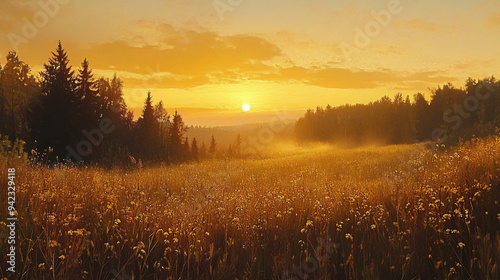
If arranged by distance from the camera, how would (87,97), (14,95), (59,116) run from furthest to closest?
(14,95) < (87,97) < (59,116)

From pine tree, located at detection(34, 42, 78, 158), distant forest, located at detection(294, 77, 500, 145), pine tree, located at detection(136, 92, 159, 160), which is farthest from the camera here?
distant forest, located at detection(294, 77, 500, 145)

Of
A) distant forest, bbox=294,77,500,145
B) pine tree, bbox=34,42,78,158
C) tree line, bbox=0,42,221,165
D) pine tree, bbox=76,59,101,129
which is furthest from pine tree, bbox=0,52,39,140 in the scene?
distant forest, bbox=294,77,500,145

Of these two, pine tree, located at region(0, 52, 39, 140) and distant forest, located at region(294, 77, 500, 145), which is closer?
pine tree, located at region(0, 52, 39, 140)

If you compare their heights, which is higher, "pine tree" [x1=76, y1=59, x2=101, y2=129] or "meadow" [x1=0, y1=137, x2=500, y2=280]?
"pine tree" [x1=76, y1=59, x2=101, y2=129]

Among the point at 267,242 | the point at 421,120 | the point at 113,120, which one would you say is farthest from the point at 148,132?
the point at 421,120

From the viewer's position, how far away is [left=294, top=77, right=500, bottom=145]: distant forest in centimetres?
4394

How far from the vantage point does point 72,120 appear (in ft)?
70.8

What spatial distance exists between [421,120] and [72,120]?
62.7 metres

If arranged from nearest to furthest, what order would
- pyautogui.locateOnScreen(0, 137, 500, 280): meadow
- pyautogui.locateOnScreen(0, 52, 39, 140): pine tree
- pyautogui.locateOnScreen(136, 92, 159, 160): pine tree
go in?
pyautogui.locateOnScreen(0, 137, 500, 280): meadow, pyautogui.locateOnScreen(0, 52, 39, 140): pine tree, pyautogui.locateOnScreen(136, 92, 159, 160): pine tree

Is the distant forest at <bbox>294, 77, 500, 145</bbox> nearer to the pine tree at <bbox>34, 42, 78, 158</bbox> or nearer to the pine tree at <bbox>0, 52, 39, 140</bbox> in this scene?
the pine tree at <bbox>34, 42, 78, 158</bbox>

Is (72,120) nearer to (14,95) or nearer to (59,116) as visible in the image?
(59,116)

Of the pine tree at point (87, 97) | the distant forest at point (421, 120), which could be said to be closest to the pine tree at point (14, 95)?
the pine tree at point (87, 97)

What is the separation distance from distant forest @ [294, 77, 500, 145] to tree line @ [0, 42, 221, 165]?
25.8 metres

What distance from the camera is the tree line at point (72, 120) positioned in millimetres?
21234
